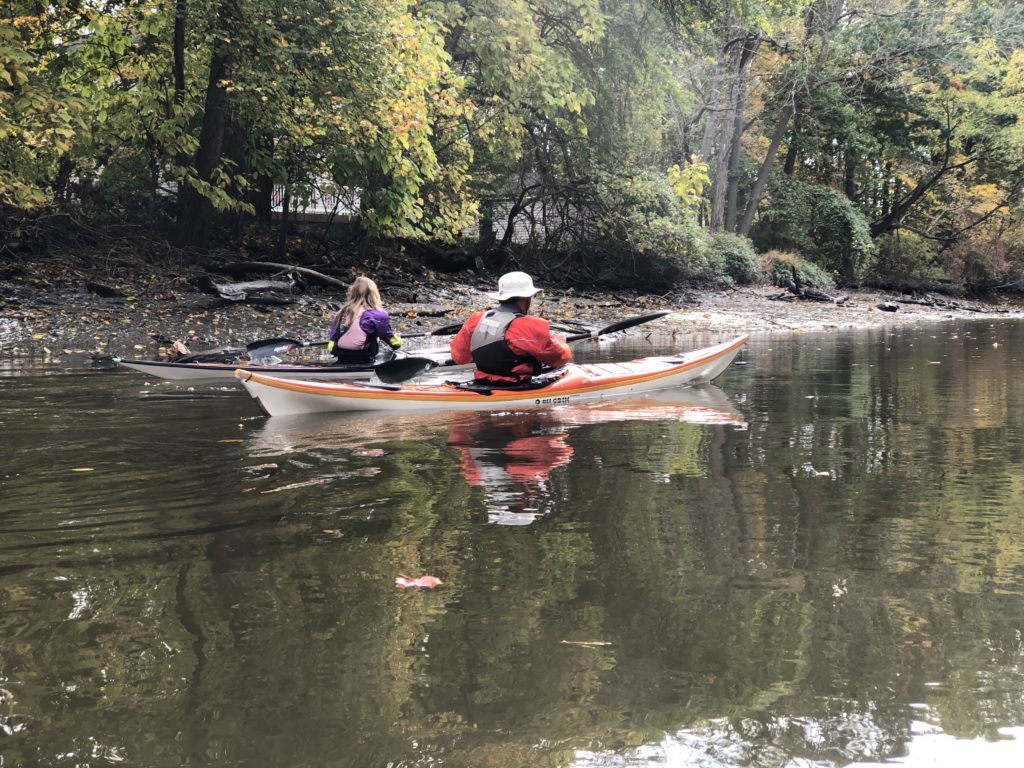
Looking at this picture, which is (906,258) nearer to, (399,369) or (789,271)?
(789,271)

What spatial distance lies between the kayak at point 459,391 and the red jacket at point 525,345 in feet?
0.48

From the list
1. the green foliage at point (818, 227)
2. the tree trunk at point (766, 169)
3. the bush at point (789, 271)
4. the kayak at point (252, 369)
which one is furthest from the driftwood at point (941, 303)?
the kayak at point (252, 369)

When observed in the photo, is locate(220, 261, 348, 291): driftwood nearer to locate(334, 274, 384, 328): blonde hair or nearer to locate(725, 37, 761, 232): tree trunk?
locate(334, 274, 384, 328): blonde hair

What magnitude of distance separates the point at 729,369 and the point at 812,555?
7.98m

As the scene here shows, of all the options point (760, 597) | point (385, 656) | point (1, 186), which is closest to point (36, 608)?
point (385, 656)

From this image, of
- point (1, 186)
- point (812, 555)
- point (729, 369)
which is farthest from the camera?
point (1, 186)

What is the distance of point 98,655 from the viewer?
2.79 m

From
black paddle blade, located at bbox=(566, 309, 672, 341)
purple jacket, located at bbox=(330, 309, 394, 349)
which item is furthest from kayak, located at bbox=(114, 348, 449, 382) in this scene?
black paddle blade, located at bbox=(566, 309, 672, 341)

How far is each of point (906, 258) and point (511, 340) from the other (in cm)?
2681

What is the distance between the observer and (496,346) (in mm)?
7766

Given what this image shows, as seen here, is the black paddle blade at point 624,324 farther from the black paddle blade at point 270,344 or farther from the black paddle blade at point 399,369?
the black paddle blade at point 270,344

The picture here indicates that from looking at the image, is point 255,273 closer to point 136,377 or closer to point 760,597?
point 136,377

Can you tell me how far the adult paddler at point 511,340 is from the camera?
24.9ft

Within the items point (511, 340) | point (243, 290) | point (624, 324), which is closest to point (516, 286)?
point (511, 340)
